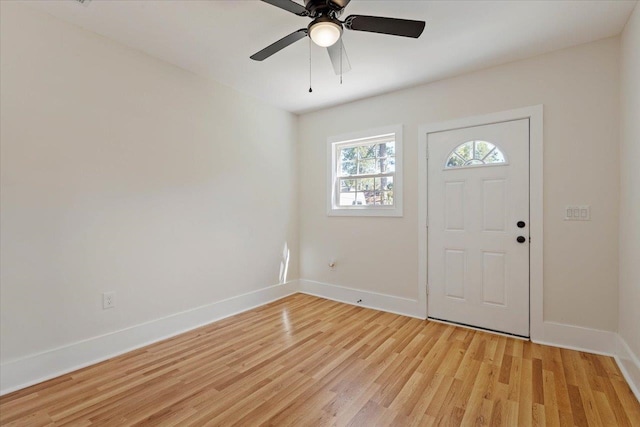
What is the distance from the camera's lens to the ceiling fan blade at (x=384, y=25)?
1740mm

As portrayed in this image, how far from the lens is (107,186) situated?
2.50 meters

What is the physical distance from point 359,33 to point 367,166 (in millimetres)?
1756

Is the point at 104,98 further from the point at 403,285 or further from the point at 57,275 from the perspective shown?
the point at 403,285

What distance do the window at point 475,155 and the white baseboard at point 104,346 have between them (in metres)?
2.88

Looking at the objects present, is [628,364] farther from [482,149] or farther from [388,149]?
[388,149]

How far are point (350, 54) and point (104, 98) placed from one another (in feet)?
7.08

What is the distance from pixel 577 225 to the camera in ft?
8.48

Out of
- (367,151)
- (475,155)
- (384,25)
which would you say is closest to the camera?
(384,25)

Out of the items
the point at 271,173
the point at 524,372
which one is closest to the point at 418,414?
the point at 524,372

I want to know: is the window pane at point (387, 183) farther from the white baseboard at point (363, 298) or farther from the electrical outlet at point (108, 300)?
the electrical outlet at point (108, 300)

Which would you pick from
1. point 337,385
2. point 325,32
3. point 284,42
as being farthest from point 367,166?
point 337,385

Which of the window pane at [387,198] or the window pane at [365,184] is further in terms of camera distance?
the window pane at [365,184]

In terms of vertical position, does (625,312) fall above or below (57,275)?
below

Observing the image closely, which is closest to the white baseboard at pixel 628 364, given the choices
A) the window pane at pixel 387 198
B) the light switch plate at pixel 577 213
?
the light switch plate at pixel 577 213
